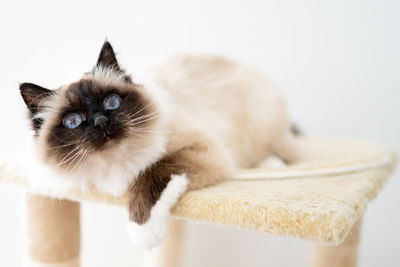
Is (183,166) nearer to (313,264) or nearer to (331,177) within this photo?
(331,177)

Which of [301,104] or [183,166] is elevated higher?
[183,166]

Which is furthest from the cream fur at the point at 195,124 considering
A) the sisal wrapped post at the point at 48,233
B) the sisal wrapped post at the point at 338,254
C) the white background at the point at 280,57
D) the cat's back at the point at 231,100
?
the white background at the point at 280,57

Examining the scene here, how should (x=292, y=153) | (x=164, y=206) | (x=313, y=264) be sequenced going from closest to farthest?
(x=164, y=206)
(x=313, y=264)
(x=292, y=153)

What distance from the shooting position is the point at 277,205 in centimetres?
83

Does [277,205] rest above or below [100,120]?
below

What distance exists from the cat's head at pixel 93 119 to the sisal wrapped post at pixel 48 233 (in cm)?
23

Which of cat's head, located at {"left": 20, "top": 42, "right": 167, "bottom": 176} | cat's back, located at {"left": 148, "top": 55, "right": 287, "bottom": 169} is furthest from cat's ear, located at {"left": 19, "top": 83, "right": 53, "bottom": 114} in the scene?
cat's back, located at {"left": 148, "top": 55, "right": 287, "bottom": 169}

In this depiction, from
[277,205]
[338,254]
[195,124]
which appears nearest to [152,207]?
[277,205]

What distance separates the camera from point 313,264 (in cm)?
130

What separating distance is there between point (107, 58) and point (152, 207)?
0.46 meters

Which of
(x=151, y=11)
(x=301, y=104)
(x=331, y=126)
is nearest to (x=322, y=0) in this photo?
(x=301, y=104)

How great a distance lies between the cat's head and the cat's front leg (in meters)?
0.13

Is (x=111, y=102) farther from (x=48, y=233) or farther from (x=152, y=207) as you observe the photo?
(x=48, y=233)

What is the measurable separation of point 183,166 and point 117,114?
0.77 ft
